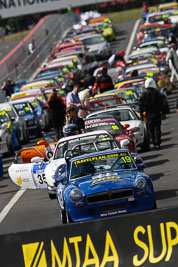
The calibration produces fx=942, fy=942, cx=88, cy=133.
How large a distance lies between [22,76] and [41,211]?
4117 centimetres


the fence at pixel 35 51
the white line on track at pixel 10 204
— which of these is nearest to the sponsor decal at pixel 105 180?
the white line on track at pixel 10 204

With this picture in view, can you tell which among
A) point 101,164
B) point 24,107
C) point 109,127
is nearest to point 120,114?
point 109,127

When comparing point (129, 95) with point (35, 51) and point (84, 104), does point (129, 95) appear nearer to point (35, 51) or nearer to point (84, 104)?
point (84, 104)

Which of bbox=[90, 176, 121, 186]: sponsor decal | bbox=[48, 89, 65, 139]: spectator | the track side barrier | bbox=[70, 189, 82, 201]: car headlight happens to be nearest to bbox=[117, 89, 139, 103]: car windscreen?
bbox=[48, 89, 65, 139]: spectator

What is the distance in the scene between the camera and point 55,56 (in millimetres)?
54250

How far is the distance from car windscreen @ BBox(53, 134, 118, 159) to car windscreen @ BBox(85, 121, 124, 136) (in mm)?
3444

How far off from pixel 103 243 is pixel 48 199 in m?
7.21

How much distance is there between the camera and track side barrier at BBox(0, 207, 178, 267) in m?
10.2

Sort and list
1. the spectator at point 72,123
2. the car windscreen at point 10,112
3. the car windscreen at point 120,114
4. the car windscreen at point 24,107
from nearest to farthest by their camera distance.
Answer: the spectator at point 72,123
the car windscreen at point 120,114
the car windscreen at point 10,112
the car windscreen at point 24,107

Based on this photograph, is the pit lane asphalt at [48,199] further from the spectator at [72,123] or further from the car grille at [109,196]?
the spectator at [72,123]

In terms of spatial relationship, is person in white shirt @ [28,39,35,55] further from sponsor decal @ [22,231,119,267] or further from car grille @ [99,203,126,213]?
sponsor decal @ [22,231,119,267]

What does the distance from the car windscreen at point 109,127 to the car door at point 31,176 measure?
377 cm

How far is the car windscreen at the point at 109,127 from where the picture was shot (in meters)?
20.9

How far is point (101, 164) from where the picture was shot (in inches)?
548
